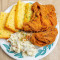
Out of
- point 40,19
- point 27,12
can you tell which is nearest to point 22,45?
point 40,19

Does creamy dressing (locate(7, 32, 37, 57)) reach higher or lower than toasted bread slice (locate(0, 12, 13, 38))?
lower

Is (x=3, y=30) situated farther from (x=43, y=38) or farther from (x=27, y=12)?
(x=43, y=38)

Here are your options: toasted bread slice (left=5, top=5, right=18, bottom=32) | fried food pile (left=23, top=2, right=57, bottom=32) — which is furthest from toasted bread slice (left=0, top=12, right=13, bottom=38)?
fried food pile (left=23, top=2, right=57, bottom=32)

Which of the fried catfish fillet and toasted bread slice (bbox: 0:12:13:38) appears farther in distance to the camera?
toasted bread slice (bbox: 0:12:13:38)

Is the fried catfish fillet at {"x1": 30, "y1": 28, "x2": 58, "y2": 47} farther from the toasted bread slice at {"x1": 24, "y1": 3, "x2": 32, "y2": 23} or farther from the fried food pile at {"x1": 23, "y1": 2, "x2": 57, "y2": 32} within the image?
the toasted bread slice at {"x1": 24, "y1": 3, "x2": 32, "y2": 23}

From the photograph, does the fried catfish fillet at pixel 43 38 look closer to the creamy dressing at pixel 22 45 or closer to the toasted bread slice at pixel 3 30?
the creamy dressing at pixel 22 45

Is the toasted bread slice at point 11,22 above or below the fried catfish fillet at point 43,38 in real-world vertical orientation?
above

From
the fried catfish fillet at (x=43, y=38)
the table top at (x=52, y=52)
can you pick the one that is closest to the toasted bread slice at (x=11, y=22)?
the table top at (x=52, y=52)
